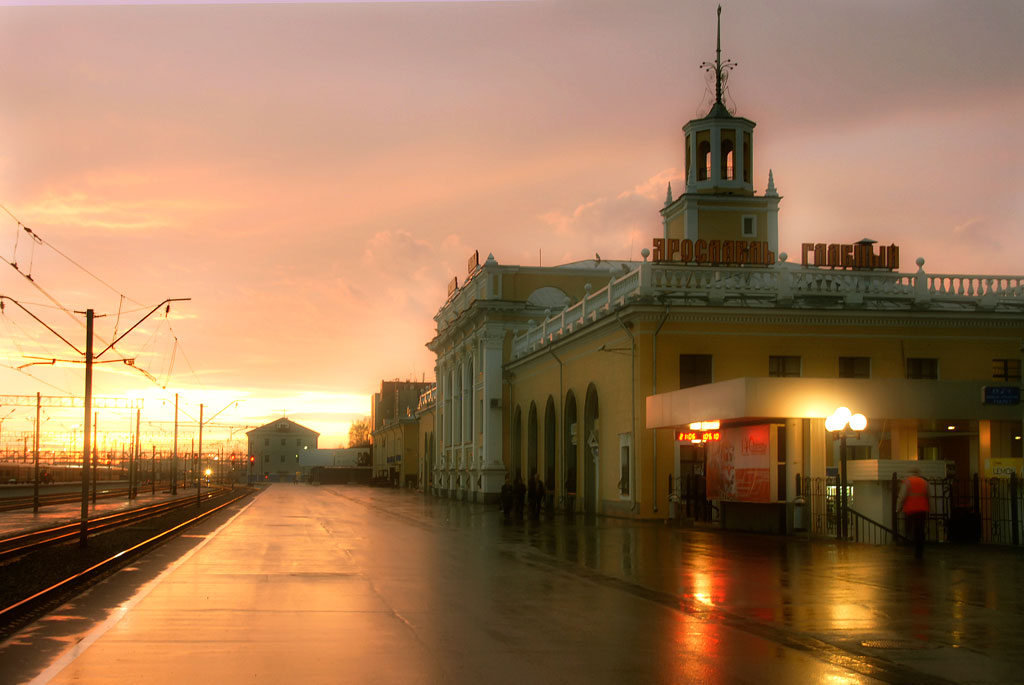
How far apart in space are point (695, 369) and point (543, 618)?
81.4ft

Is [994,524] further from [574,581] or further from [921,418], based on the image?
[574,581]

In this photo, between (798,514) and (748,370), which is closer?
(798,514)

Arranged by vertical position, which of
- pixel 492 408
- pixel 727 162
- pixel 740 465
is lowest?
pixel 740 465

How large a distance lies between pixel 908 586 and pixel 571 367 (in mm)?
30302

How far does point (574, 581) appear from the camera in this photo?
1772 centimetres

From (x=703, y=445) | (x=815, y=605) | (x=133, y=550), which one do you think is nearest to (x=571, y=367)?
(x=703, y=445)

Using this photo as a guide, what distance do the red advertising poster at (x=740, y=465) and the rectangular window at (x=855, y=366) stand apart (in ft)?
29.1

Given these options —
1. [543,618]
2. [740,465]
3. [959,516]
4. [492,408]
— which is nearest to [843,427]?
[959,516]

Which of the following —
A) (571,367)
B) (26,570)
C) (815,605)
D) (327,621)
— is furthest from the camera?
(571,367)

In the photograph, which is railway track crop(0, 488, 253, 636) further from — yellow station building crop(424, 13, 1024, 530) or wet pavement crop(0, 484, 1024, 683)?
yellow station building crop(424, 13, 1024, 530)

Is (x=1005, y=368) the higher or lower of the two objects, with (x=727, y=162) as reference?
lower

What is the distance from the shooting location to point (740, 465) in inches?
1150

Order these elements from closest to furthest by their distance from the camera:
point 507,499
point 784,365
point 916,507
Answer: point 916,507
point 784,365
point 507,499

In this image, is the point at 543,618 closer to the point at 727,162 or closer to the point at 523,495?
the point at 523,495
